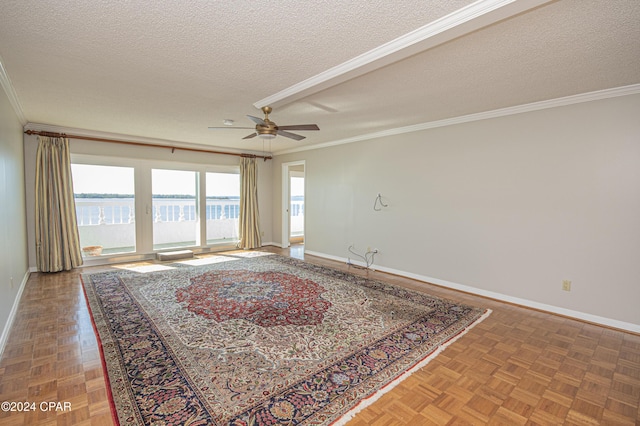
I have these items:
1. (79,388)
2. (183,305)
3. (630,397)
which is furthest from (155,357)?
(630,397)

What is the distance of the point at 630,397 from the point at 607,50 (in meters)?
2.39

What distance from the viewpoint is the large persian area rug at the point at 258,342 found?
183 centimetres

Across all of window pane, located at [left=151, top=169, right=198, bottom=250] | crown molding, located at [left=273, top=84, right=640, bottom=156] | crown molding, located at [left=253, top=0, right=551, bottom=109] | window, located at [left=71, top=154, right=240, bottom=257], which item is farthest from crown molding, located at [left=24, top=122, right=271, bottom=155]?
crown molding, located at [left=253, top=0, right=551, bottom=109]

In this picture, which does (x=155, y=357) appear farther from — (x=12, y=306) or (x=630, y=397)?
(x=630, y=397)

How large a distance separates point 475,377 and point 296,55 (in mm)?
2694

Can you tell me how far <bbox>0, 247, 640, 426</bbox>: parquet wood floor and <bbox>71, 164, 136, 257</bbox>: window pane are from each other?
2780 mm

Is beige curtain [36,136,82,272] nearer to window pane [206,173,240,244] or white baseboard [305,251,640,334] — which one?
window pane [206,173,240,244]

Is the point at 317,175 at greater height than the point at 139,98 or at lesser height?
lesser

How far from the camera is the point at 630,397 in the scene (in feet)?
6.54

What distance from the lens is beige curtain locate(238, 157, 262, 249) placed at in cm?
702

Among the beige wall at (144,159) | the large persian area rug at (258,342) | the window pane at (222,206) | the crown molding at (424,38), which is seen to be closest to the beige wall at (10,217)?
the beige wall at (144,159)

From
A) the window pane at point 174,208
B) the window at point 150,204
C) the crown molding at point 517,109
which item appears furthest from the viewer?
the window pane at point 174,208

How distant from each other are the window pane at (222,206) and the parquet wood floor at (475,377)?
3.87 metres

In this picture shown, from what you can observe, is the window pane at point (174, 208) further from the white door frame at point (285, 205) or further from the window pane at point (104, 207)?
the white door frame at point (285, 205)
